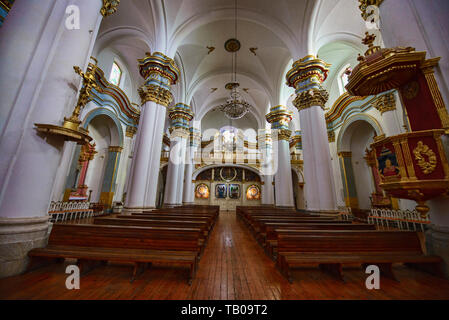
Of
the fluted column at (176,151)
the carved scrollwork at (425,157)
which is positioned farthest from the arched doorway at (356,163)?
the fluted column at (176,151)

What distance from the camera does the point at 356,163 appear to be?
10.2 metres

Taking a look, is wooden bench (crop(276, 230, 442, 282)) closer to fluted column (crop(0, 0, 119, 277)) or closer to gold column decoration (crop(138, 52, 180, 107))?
fluted column (crop(0, 0, 119, 277))

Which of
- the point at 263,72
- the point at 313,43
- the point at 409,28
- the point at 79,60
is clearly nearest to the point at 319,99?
the point at 313,43

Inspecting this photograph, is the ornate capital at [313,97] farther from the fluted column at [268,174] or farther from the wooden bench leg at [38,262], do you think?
the wooden bench leg at [38,262]

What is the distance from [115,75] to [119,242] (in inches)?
425

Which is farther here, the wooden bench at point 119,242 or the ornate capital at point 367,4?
the ornate capital at point 367,4

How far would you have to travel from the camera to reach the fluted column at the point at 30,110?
2109 millimetres

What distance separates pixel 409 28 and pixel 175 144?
9.11 m

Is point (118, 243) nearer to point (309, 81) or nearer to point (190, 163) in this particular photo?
point (309, 81)

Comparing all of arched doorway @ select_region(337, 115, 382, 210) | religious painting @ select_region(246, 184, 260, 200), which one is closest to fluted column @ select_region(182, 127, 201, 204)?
religious painting @ select_region(246, 184, 260, 200)

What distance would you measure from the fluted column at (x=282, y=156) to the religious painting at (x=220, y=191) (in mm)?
8360

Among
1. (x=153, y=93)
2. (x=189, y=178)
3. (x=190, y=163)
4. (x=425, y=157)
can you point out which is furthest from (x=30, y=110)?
(x=189, y=178)

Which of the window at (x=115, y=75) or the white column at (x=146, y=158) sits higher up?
the window at (x=115, y=75)
